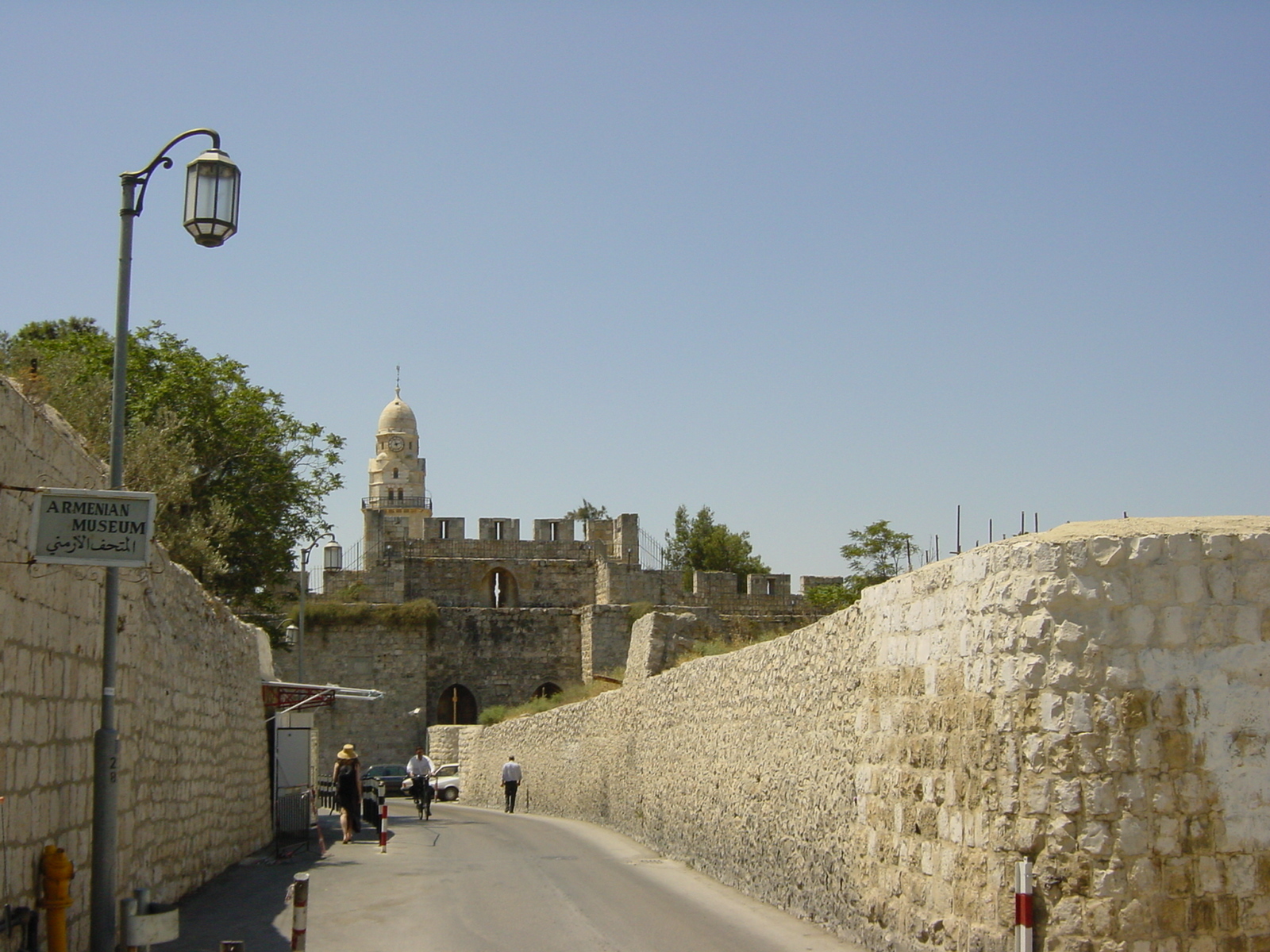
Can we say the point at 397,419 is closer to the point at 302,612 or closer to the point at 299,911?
the point at 302,612

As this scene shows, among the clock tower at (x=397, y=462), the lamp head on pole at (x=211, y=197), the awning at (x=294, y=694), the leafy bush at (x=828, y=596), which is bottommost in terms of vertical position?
the awning at (x=294, y=694)

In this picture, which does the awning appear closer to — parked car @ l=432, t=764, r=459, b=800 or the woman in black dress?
the woman in black dress

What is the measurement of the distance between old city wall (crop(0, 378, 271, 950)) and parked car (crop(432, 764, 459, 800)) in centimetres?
2039

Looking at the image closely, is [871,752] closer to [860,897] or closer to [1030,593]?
[860,897]

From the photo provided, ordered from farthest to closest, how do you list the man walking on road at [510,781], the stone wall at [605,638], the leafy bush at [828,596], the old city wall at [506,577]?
1. the old city wall at [506,577]
2. the stone wall at [605,638]
3. the leafy bush at [828,596]
4. the man walking on road at [510,781]

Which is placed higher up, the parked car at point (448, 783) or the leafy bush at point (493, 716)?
the leafy bush at point (493, 716)

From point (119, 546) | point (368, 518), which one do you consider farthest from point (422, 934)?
point (368, 518)

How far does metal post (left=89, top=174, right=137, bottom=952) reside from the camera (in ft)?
26.2

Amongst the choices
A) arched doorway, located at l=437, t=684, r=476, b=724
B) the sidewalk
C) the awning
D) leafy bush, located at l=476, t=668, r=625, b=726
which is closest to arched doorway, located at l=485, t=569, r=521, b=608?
arched doorway, located at l=437, t=684, r=476, b=724

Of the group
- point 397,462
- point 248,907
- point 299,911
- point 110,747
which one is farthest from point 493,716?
point 397,462

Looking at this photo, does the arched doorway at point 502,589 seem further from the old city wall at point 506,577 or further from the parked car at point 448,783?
the parked car at point 448,783

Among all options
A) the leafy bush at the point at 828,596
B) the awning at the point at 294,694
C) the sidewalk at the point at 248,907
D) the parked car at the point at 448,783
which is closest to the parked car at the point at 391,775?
the parked car at the point at 448,783

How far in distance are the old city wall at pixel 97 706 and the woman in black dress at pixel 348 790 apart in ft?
7.73

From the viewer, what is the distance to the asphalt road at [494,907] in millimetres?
9961
